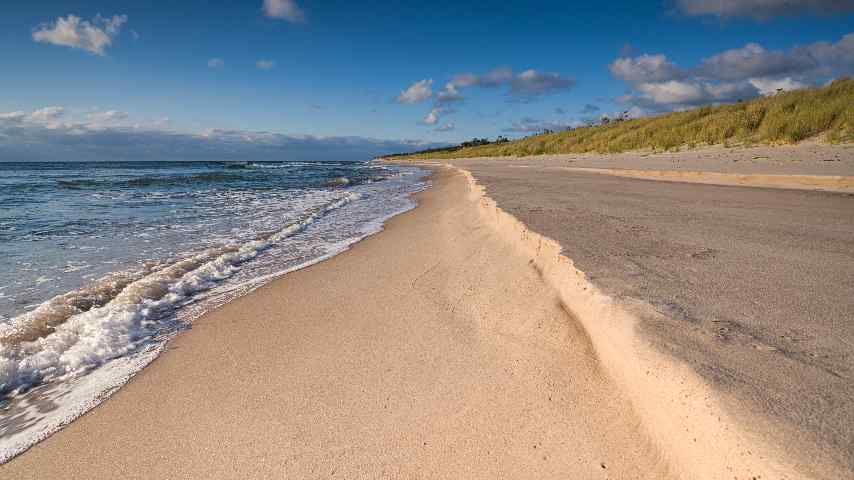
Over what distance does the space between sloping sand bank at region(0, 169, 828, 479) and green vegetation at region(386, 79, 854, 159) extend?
11.3 meters

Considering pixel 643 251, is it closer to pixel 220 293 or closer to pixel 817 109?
pixel 220 293

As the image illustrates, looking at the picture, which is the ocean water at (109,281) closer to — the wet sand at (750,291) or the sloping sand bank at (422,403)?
the sloping sand bank at (422,403)

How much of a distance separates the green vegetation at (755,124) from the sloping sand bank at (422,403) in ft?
37.2

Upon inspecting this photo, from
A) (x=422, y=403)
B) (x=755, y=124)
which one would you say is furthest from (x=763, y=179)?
(x=422, y=403)

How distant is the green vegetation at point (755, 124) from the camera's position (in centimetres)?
1043

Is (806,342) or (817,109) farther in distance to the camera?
(817,109)

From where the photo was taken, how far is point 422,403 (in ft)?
5.86

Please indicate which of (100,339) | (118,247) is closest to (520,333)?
(100,339)

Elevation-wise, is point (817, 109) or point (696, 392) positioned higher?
point (817, 109)

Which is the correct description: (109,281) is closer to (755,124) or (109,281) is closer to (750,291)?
(750,291)

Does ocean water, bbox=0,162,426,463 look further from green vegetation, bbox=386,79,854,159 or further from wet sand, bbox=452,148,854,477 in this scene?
green vegetation, bbox=386,79,854,159

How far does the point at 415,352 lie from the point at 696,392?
1301 millimetres

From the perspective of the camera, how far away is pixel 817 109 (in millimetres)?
10891

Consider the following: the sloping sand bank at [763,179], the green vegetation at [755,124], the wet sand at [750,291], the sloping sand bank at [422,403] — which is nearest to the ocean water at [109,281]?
the sloping sand bank at [422,403]
